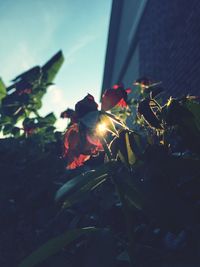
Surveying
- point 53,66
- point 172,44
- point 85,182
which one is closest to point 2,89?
point 53,66

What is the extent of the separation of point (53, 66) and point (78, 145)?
2.17m

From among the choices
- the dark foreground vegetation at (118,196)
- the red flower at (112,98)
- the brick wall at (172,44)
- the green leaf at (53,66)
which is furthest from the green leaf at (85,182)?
the brick wall at (172,44)

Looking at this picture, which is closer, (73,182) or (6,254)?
(73,182)

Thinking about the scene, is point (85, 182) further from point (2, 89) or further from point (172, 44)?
point (172, 44)

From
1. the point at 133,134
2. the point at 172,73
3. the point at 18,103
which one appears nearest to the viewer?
the point at 133,134

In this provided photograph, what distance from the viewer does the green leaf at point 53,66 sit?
3.16 m

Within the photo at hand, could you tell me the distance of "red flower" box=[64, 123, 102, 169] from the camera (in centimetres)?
115

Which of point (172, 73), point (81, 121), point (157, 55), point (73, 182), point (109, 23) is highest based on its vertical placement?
point (109, 23)

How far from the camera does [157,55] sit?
192 inches

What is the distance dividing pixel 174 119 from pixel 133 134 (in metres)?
0.16

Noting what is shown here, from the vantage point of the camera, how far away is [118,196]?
47.3 inches

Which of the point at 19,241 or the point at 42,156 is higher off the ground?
the point at 42,156

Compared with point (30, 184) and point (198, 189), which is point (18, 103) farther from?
point (198, 189)

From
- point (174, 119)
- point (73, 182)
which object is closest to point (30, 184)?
point (73, 182)
